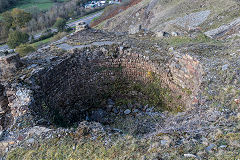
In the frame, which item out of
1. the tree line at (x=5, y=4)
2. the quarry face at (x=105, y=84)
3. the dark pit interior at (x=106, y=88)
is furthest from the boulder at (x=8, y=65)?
the tree line at (x=5, y=4)

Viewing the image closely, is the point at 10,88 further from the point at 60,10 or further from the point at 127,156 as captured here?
the point at 60,10

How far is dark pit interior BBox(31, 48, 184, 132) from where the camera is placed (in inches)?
376

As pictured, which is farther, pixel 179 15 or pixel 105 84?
pixel 179 15

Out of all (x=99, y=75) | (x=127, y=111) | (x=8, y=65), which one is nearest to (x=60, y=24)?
(x=99, y=75)

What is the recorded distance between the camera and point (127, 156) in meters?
4.31

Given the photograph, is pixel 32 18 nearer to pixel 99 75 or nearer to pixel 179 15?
pixel 179 15

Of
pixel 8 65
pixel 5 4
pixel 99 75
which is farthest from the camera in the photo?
pixel 5 4

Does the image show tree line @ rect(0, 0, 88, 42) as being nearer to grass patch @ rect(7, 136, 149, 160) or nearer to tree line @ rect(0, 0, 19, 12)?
tree line @ rect(0, 0, 19, 12)

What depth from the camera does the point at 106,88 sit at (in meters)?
11.0

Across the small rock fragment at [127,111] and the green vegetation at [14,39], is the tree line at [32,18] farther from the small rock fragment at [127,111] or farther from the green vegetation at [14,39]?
the small rock fragment at [127,111]

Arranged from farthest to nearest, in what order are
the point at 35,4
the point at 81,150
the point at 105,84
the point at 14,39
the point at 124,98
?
the point at 35,4, the point at 14,39, the point at 124,98, the point at 105,84, the point at 81,150

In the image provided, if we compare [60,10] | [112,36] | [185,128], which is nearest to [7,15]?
[60,10]

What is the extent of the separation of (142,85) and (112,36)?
4054 mm

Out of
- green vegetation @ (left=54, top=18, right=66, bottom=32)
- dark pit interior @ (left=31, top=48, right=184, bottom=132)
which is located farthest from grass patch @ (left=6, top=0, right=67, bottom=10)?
dark pit interior @ (left=31, top=48, right=184, bottom=132)
